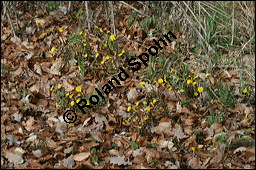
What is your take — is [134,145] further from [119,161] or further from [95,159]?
[95,159]

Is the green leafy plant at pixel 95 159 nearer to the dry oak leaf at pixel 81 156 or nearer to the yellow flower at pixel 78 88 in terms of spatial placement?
the dry oak leaf at pixel 81 156

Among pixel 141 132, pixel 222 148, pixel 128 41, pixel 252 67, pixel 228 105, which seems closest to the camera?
pixel 222 148

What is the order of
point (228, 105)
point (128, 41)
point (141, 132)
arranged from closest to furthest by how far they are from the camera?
point (141, 132) → point (228, 105) → point (128, 41)

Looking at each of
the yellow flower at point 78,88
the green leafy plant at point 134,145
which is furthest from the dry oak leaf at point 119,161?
the yellow flower at point 78,88

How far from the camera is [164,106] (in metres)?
3.47

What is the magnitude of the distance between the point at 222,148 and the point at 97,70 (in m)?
1.59

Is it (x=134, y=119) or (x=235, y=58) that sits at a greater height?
(x=235, y=58)

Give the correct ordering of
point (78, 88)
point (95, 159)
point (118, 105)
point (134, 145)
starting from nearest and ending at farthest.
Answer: point (95, 159), point (134, 145), point (118, 105), point (78, 88)

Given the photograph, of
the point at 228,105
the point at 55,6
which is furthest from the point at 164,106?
the point at 55,6

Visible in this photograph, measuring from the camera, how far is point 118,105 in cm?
354

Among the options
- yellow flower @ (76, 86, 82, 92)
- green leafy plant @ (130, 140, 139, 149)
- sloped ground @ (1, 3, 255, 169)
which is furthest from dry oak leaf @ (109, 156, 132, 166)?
yellow flower @ (76, 86, 82, 92)

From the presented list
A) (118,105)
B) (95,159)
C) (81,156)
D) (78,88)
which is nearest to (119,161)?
(95,159)

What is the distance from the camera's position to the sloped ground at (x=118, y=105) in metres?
2.97

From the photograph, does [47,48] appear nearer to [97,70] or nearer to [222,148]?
[97,70]
